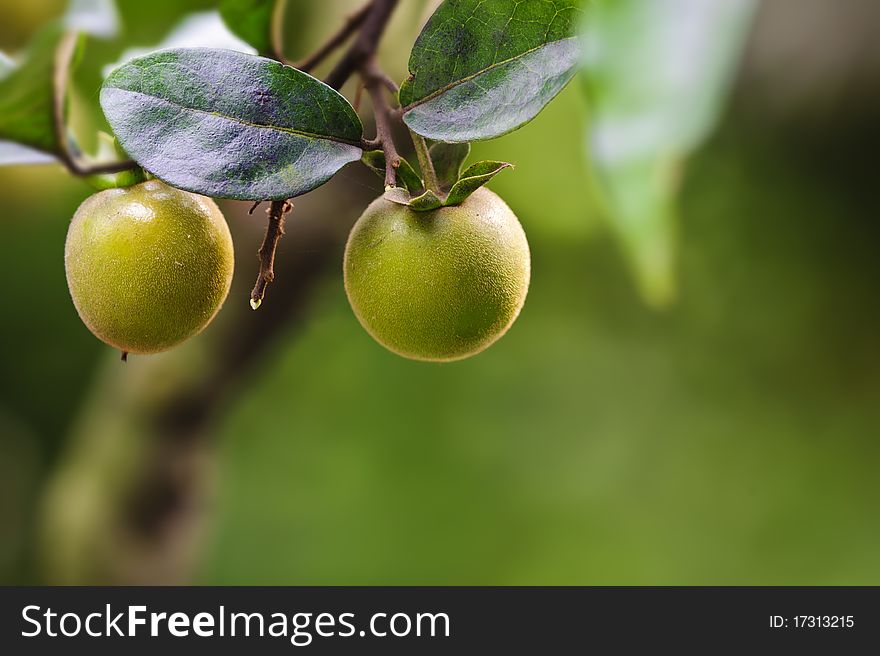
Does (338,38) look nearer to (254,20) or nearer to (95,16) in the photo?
(254,20)

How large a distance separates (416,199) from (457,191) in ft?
0.05

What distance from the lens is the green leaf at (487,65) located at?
0.31 metres

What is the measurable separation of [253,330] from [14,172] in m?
0.35

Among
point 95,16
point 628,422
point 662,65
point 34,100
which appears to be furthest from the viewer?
point 628,422

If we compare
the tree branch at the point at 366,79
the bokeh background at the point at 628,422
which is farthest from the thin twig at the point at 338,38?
the bokeh background at the point at 628,422

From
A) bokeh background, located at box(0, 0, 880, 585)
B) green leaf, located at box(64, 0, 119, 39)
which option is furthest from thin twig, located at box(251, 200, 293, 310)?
bokeh background, located at box(0, 0, 880, 585)

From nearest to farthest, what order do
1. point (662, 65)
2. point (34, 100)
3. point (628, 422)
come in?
point (662, 65), point (34, 100), point (628, 422)

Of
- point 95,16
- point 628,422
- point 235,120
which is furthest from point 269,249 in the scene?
point 628,422

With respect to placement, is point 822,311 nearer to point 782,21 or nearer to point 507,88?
point 782,21

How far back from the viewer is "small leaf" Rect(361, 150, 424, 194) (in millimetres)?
328

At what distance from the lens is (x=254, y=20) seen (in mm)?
447

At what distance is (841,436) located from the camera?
2.47m

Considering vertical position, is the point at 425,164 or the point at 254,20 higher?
the point at 254,20

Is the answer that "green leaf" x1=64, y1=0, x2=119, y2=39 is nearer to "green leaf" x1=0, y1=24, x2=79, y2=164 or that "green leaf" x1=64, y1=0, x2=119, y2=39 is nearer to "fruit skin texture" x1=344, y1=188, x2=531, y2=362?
"green leaf" x1=0, y1=24, x2=79, y2=164
